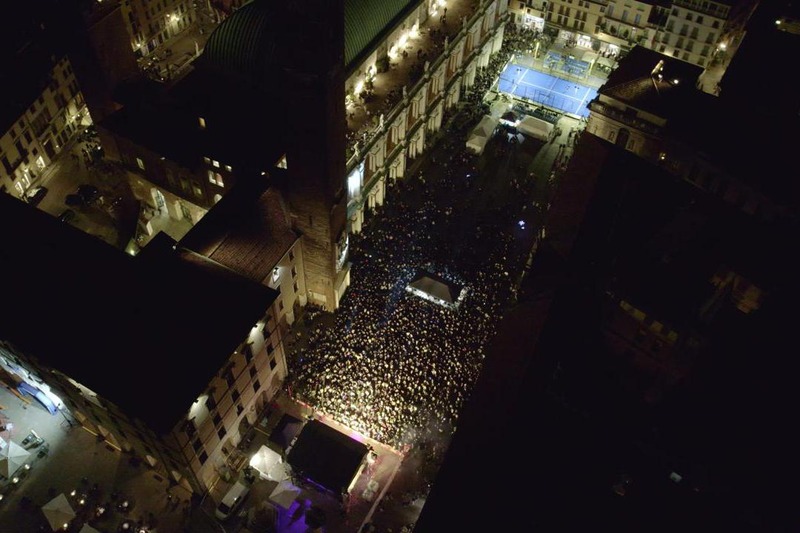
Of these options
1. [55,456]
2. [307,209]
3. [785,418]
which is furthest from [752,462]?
[55,456]

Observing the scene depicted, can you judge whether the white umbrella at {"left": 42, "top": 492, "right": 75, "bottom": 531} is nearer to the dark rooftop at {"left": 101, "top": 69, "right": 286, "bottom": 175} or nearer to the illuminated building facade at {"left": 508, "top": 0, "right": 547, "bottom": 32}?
the dark rooftop at {"left": 101, "top": 69, "right": 286, "bottom": 175}

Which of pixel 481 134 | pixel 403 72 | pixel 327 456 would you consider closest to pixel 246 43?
pixel 403 72

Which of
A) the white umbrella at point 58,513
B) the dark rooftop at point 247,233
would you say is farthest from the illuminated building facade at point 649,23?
the white umbrella at point 58,513

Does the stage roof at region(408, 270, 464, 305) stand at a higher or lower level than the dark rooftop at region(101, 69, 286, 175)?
lower

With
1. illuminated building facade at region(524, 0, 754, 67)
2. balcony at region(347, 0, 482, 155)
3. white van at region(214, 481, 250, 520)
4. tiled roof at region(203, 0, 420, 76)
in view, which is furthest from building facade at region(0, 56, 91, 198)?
illuminated building facade at region(524, 0, 754, 67)

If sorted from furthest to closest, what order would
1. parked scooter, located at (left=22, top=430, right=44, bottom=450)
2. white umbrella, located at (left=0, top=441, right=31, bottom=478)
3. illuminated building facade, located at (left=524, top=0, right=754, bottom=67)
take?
illuminated building facade, located at (left=524, top=0, right=754, bottom=67) < parked scooter, located at (left=22, top=430, right=44, bottom=450) < white umbrella, located at (left=0, top=441, right=31, bottom=478)

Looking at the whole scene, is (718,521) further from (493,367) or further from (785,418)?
(493,367)

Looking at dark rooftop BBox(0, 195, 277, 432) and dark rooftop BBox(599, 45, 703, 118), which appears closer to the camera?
dark rooftop BBox(0, 195, 277, 432)
